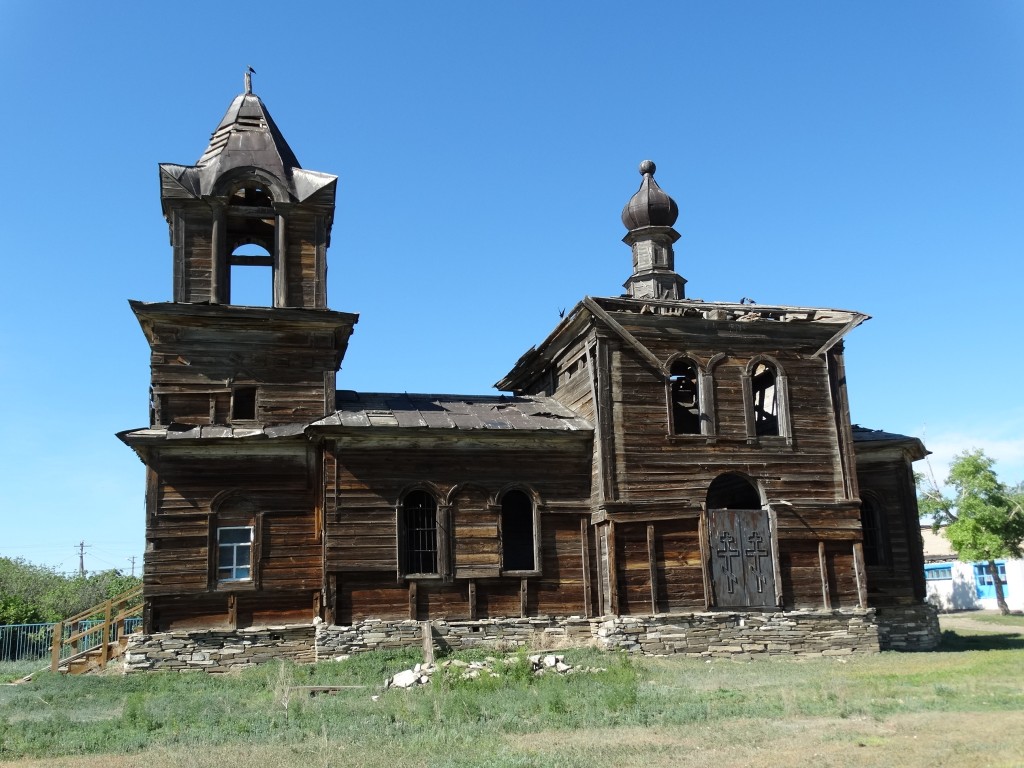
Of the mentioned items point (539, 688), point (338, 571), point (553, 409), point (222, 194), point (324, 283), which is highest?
point (222, 194)

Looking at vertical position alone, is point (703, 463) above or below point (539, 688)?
above

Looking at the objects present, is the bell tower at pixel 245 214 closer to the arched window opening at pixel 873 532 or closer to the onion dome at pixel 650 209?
the onion dome at pixel 650 209

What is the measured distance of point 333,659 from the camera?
1877 centimetres

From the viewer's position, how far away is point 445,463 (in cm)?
2069

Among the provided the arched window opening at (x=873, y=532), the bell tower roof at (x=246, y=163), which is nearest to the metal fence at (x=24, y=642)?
the bell tower roof at (x=246, y=163)

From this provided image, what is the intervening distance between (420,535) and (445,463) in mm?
1589

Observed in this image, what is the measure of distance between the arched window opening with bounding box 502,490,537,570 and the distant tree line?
888 inches

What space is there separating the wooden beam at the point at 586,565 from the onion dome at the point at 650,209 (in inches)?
377

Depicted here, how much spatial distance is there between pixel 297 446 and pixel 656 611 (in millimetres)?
8150

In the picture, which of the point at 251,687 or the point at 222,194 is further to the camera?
the point at 222,194

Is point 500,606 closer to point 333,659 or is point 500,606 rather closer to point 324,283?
point 333,659

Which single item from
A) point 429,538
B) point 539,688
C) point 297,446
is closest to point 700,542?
point 429,538

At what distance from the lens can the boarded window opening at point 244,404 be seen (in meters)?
20.6

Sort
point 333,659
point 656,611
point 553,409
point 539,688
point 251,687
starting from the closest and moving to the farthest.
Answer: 1. point 539,688
2. point 251,687
3. point 333,659
4. point 656,611
5. point 553,409
